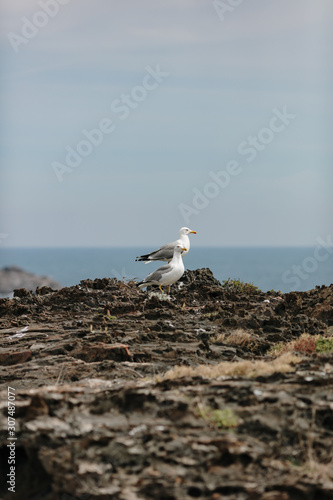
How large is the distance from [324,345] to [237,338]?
2.17 m

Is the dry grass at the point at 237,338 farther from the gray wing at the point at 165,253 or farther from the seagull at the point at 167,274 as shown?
the gray wing at the point at 165,253

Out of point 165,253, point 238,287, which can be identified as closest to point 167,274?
point 165,253

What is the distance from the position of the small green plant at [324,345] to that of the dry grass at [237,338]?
169 centimetres

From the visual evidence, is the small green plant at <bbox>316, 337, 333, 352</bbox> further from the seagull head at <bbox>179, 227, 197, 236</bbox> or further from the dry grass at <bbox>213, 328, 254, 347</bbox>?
the seagull head at <bbox>179, 227, 197, 236</bbox>

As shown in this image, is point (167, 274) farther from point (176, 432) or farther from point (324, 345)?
point (176, 432)

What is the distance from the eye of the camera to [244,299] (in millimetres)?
20391

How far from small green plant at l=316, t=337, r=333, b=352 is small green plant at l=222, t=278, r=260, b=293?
960cm

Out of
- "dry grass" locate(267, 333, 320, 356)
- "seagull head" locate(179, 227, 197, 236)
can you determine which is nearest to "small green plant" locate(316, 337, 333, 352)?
"dry grass" locate(267, 333, 320, 356)

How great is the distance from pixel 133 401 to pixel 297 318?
29.7 ft

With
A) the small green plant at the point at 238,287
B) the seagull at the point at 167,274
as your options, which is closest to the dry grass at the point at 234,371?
the seagull at the point at 167,274

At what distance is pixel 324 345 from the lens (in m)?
12.8

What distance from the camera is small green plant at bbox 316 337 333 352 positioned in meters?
12.6

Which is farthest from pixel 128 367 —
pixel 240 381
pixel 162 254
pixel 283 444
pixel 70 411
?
pixel 162 254

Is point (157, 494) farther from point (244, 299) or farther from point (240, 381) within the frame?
point (244, 299)
